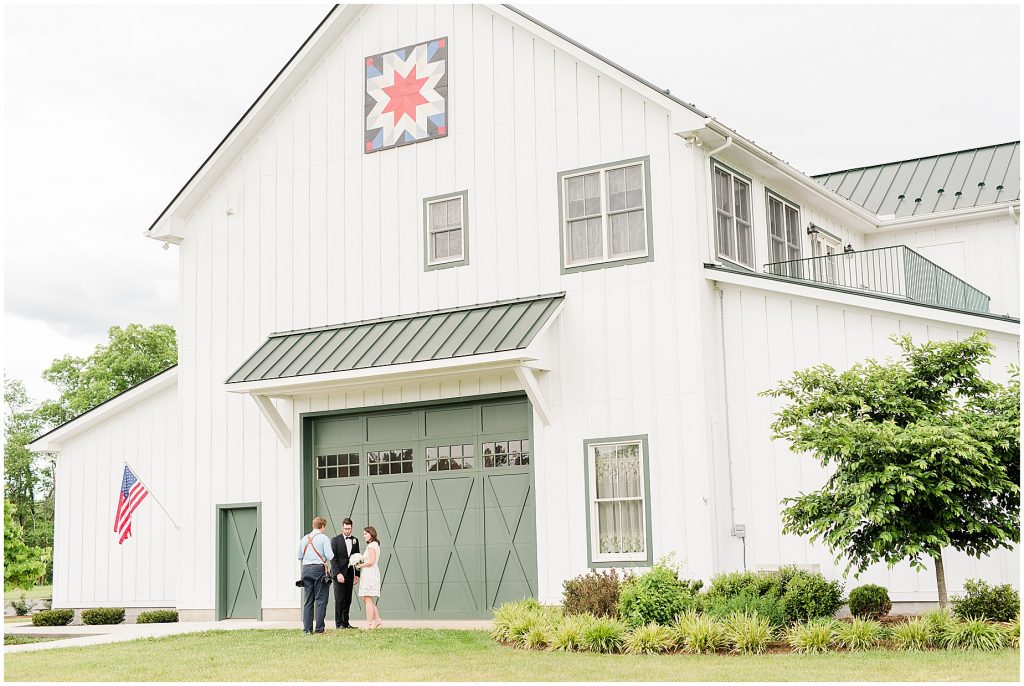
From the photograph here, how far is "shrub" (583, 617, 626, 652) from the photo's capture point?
14211 mm

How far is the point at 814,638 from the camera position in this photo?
44.5ft

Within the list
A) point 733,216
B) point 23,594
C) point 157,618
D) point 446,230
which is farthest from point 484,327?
point 23,594

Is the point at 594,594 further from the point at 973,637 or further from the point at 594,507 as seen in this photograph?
the point at 973,637

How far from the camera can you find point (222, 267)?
22.1m

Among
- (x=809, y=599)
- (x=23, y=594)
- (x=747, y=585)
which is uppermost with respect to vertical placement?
(x=747, y=585)

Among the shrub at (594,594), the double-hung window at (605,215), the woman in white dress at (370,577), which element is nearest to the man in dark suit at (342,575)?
the woman in white dress at (370,577)

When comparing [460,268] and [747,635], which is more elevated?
[460,268]

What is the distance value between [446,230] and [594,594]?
6958mm

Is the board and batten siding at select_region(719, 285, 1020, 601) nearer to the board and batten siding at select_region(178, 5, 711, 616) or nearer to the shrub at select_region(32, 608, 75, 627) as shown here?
the board and batten siding at select_region(178, 5, 711, 616)

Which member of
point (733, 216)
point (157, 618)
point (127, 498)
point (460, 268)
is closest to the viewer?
point (733, 216)

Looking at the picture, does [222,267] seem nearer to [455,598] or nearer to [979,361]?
[455,598]

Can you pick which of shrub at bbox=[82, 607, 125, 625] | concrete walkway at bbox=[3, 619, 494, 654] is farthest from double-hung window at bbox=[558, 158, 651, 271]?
shrub at bbox=[82, 607, 125, 625]

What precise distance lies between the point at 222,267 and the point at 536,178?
22.1 feet

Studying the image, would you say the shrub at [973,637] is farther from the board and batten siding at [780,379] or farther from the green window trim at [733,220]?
the green window trim at [733,220]
